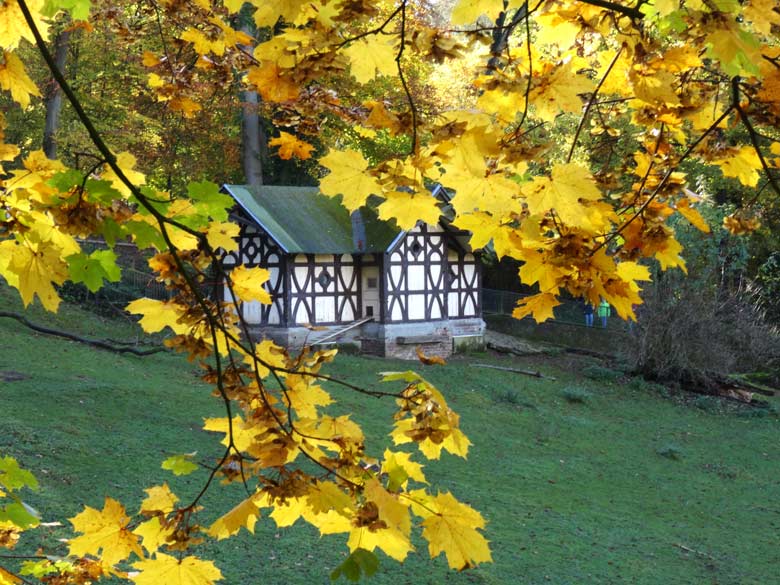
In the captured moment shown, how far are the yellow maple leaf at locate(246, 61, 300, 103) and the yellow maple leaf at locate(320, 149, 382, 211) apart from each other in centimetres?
16

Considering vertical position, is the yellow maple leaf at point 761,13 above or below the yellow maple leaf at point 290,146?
above

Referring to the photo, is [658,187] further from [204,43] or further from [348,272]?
[348,272]

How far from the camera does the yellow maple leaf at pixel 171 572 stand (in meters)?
1.59

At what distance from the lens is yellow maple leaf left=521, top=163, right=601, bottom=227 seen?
1.70 m

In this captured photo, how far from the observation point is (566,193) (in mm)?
1732

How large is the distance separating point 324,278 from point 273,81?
53.3 ft

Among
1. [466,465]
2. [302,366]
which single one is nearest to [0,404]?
[466,465]

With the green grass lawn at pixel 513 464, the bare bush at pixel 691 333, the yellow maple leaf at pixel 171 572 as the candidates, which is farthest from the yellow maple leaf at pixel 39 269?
the bare bush at pixel 691 333

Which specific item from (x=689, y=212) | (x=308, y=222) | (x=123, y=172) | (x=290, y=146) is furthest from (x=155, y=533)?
(x=308, y=222)

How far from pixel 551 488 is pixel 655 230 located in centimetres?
886

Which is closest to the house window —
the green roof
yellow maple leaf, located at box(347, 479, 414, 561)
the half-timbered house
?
the half-timbered house

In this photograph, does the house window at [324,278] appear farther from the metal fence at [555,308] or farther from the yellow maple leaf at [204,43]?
the yellow maple leaf at [204,43]

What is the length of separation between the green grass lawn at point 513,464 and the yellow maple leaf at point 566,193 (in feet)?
17.5

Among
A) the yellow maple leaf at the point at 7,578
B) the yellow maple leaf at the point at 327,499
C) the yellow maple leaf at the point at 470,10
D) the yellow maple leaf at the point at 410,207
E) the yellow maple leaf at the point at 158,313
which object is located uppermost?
the yellow maple leaf at the point at 470,10
